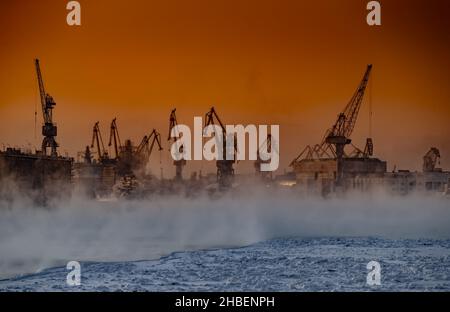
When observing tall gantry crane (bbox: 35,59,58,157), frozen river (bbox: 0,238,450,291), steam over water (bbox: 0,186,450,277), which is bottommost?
steam over water (bbox: 0,186,450,277)

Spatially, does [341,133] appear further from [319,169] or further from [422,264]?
[422,264]

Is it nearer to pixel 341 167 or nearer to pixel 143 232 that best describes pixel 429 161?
pixel 341 167

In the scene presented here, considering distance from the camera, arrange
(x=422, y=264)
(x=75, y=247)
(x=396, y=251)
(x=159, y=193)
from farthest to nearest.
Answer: (x=159, y=193) < (x=75, y=247) < (x=396, y=251) < (x=422, y=264)

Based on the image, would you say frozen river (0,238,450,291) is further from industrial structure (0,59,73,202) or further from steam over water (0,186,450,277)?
industrial structure (0,59,73,202)

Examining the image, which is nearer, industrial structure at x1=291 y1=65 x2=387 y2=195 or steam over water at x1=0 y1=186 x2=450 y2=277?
steam over water at x1=0 y1=186 x2=450 y2=277

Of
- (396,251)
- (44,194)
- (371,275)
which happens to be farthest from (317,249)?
(44,194)

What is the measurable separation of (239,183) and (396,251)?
7377cm

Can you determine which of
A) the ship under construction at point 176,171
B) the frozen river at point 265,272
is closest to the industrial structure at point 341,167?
the ship under construction at point 176,171

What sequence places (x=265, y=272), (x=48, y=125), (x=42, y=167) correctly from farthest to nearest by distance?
1. (x=48, y=125)
2. (x=42, y=167)
3. (x=265, y=272)

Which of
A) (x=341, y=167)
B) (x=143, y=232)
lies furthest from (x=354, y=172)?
(x=143, y=232)

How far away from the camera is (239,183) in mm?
106250

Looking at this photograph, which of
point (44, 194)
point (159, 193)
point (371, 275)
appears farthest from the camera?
point (159, 193)

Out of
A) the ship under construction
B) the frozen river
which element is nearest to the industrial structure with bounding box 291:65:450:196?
the ship under construction
